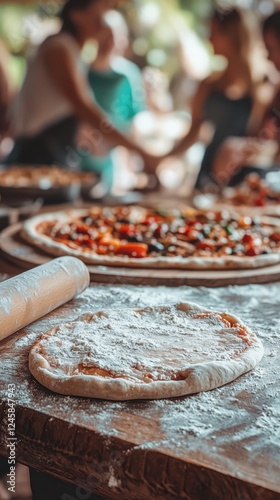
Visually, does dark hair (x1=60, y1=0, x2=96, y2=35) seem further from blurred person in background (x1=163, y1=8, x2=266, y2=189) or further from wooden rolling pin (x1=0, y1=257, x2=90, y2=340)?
wooden rolling pin (x1=0, y1=257, x2=90, y2=340)

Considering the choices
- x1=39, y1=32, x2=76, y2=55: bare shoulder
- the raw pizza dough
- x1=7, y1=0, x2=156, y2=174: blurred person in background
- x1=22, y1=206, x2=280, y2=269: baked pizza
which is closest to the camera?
the raw pizza dough

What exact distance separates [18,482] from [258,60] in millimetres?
4632

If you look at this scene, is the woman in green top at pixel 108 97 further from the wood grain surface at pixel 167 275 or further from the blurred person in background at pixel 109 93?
the wood grain surface at pixel 167 275

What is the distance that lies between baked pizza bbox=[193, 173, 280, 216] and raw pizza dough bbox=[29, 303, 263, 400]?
7.11 feet

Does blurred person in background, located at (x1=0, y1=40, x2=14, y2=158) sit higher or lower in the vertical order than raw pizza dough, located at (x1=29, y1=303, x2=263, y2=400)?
higher

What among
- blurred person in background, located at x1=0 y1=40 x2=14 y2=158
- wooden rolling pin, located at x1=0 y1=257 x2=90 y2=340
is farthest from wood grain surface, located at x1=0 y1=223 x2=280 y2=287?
blurred person in background, located at x1=0 y1=40 x2=14 y2=158

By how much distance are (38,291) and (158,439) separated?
712 mm

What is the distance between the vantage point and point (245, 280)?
233cm

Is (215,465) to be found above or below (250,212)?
above

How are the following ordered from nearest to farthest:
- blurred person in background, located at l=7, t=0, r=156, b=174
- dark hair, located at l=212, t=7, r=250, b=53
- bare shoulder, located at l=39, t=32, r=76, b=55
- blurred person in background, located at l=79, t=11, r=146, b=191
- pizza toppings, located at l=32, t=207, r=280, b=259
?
1. pizza toppings, located at l=32, t=207, r=280, b=259
2. bare shoulder, located at l=39, t=32, r=76, b=55
3. blurred person in background, located at l=7, t=0, r=156, b=174
4. dark hair, located at l=212, t=7, r=250, b=53
5. blurred person in background, located at l=79, t=11, r=146, b=191

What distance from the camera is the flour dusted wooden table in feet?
3.48

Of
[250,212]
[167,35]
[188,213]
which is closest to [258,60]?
[250,212]

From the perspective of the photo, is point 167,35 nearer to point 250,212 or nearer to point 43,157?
point 43,157

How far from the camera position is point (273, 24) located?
5195 mm
